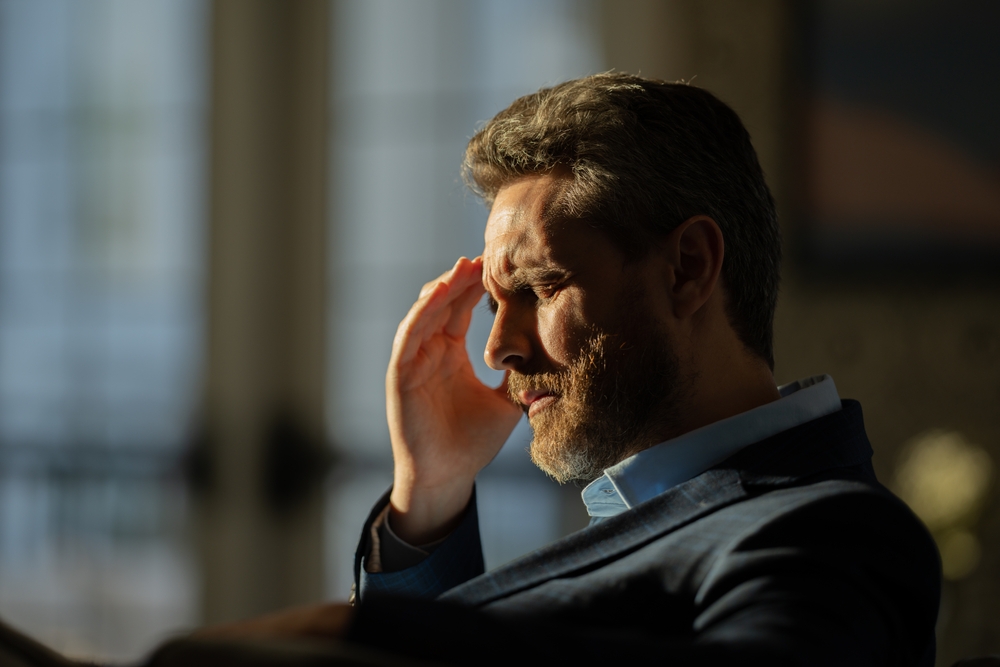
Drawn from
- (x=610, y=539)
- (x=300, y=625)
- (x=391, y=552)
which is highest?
(x=300, y=625)

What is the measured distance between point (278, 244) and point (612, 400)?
2.50 metres

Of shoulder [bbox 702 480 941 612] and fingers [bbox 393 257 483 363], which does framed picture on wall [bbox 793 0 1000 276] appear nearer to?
fingers [bbox 393 257 483 363]

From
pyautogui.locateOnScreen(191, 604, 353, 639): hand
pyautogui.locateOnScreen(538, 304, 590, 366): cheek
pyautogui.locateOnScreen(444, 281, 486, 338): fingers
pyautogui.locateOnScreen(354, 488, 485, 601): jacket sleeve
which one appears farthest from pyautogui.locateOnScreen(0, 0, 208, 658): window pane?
pyautogui.locateOnScreen(191, 604, 353, 639): hand

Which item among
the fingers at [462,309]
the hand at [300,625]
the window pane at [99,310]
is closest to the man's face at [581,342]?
the fingers at [462,309]

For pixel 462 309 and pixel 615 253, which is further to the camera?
pixel 462 309

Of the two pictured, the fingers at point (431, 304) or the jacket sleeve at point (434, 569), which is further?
the fingers at point (431, 304)

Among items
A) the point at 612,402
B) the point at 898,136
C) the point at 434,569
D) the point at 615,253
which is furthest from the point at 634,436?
the point at 898,136

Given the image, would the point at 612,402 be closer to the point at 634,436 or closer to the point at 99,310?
the point at 634,436

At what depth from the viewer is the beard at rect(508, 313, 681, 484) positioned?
49.2 inches

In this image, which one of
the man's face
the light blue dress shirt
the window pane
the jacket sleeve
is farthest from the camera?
the window pane

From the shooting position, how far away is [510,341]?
4.41ft

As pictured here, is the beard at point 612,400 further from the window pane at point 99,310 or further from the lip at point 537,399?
the window pane at point 99,310

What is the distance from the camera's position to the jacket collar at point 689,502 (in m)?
0.98

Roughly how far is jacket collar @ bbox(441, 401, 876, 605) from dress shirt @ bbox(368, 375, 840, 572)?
0.23ft
